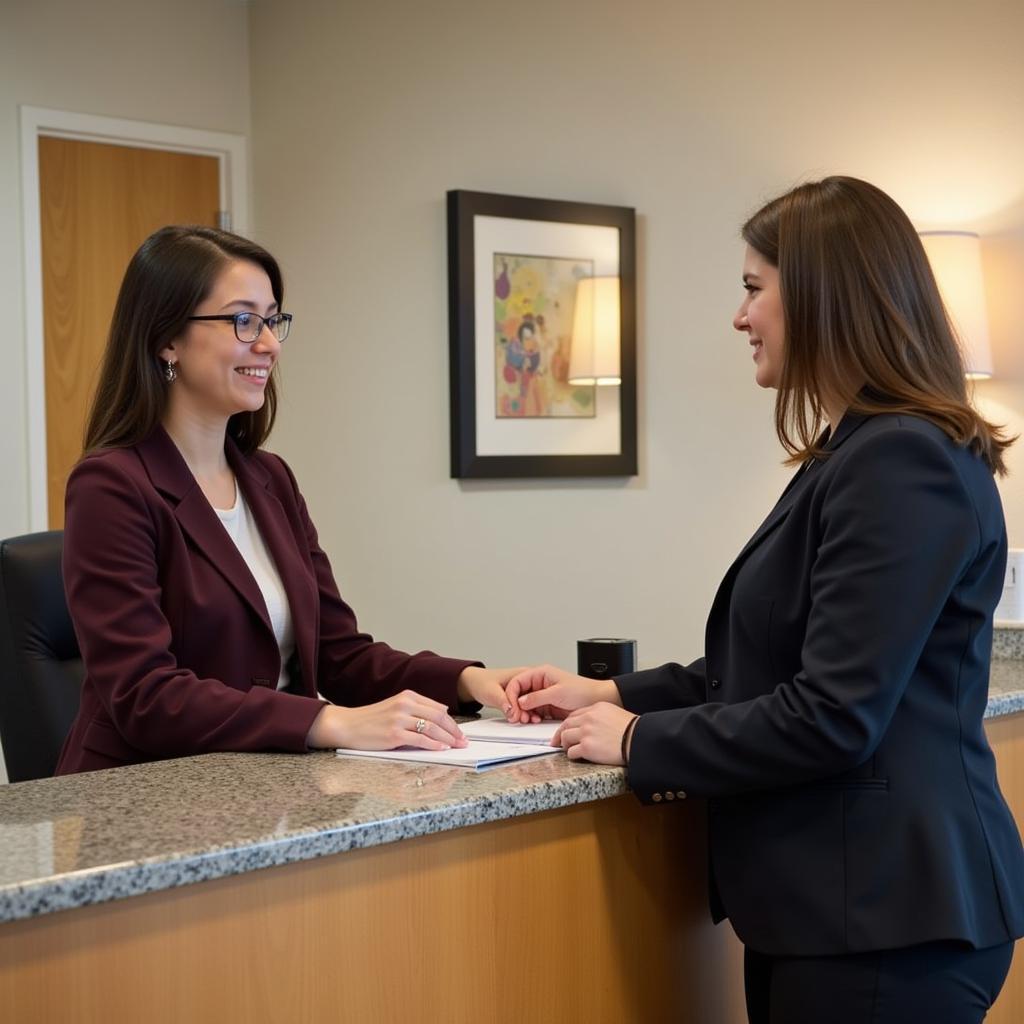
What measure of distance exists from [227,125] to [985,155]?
235 centimetres

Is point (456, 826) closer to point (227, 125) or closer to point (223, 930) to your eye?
point (223, 930)

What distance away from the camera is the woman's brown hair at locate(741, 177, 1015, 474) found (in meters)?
1.40

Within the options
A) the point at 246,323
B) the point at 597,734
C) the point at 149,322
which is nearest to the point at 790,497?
the point at 597,734

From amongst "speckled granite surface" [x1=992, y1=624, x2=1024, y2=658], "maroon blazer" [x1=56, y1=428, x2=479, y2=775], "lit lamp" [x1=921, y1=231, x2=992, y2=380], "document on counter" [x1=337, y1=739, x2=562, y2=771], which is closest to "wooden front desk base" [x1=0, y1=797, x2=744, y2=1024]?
"document on counter" [x1=337, y1=739, x2=562, y2=771]

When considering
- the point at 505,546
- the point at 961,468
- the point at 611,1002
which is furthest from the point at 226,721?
the point at 505,546

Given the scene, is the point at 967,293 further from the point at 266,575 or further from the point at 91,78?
the point at 91,78

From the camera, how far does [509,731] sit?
5.78 ft

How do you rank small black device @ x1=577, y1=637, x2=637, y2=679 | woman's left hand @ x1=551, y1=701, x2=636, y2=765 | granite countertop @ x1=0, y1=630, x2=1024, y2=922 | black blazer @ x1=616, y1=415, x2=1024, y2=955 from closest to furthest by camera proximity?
granite countertop @ x1=0, y1=630, x2=1024, y2=922 → black blazer @ x1=616, y1=415, x2=1024, y2=955 → woman's left hand @ x1=551, y1=701, x2=636, y2=765 → small black device @ x1=577, y1=637, x2=637, y2=679

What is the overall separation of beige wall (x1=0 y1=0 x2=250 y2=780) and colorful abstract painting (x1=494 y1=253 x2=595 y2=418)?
117cm

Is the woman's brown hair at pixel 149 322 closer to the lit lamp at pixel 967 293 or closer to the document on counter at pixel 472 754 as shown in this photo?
the document on counter at pixel 472 754

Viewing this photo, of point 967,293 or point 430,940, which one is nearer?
point 430,940

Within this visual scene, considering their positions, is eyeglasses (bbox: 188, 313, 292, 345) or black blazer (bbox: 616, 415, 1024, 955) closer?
black blazer (bbox: 616, 415, 1024, 955)

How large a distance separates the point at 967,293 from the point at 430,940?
7.98 ft

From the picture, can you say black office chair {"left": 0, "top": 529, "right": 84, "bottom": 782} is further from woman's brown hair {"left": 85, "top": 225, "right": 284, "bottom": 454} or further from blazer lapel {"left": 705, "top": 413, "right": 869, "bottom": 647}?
blazer lapel {"left": 705, "top": 413, "right": 869, "bottom": 647}
